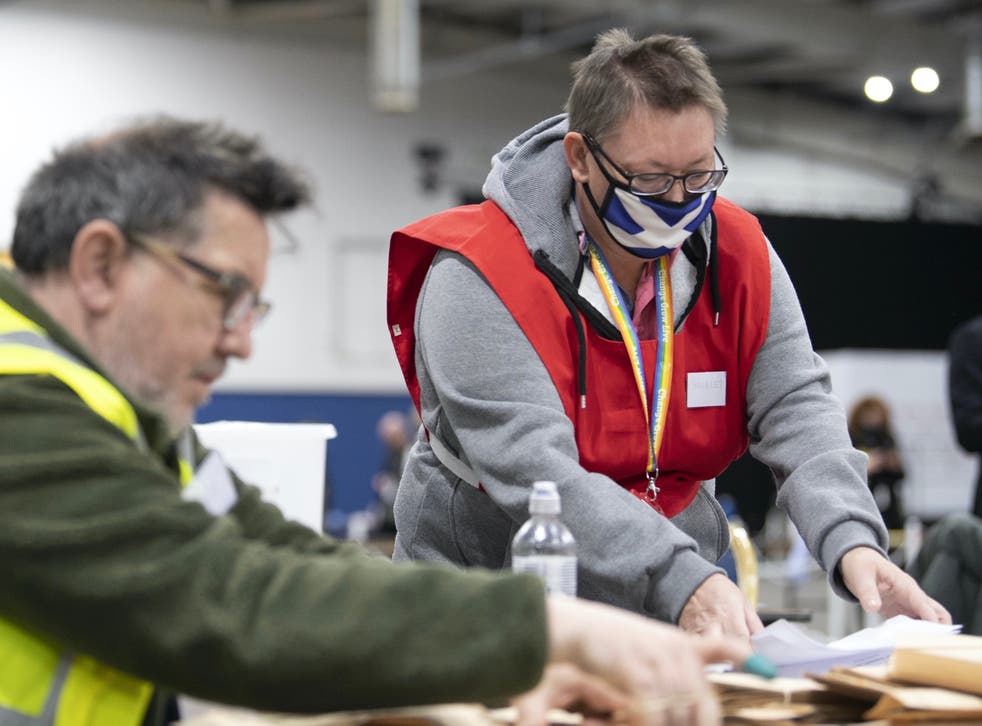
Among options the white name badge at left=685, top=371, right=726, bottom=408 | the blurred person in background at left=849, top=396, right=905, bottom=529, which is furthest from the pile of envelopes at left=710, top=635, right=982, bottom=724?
the blurred person in background at left=849, top=396, right=905, bottom=529

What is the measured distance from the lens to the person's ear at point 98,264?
108cm

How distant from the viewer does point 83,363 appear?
1.10 m

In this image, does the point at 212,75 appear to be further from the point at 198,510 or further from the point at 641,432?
the point at 198,510

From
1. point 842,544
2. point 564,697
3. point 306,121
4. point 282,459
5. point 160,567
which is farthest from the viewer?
point 306,121

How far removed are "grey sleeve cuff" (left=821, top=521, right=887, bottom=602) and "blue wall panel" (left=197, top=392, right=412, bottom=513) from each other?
36.4 feet

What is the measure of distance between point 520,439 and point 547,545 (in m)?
0.18

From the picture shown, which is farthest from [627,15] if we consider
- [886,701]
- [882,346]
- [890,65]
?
[886,701]

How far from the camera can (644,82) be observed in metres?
1.91

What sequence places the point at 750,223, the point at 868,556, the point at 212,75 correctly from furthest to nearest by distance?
the point at 212,75 < the point at 750,223 < the point at 868,556

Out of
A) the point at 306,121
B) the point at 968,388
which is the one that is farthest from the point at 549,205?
the point at 306,121

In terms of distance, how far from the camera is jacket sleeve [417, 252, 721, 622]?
1.71m

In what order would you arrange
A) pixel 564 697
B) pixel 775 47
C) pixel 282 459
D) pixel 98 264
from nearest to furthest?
pixel 98 264
pixel 564 697
pixel 282 459
pixel 775 47

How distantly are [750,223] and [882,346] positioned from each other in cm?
959

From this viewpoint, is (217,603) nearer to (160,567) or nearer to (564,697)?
(160,567)
